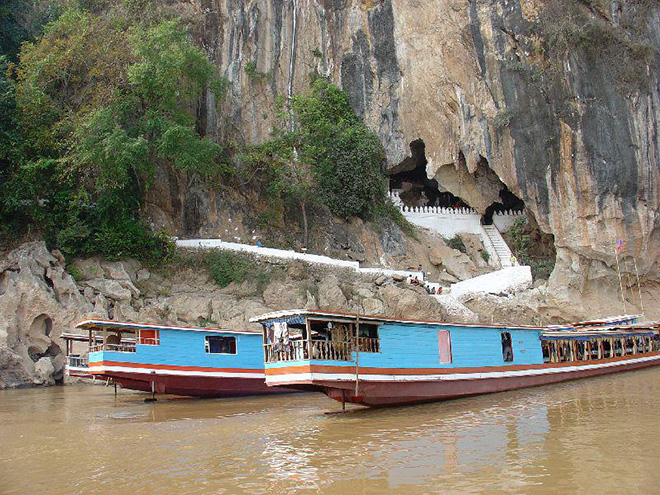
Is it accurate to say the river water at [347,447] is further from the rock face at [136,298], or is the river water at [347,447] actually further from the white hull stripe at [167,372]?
the rock face at [136,298]

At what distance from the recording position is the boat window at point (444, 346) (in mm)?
15516

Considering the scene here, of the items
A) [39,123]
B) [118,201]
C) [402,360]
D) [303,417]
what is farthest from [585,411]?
[39,123]

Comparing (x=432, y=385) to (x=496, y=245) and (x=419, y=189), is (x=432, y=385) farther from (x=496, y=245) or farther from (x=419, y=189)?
(x=419, y=189)

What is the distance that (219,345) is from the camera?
60.1 ft

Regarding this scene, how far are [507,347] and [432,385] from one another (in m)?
3.31

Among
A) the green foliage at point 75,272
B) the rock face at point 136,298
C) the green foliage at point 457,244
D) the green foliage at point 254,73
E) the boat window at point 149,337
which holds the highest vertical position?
the green foliage at point 254,73

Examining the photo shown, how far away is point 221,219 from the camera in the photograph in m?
28.4

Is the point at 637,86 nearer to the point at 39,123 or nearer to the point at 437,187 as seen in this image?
the point at 437,187

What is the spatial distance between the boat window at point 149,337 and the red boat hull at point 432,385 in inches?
214

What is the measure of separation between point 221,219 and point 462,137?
10892 millimetres

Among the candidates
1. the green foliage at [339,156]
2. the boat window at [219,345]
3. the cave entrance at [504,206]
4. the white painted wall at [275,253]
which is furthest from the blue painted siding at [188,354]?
the cave entrance at [504,206]

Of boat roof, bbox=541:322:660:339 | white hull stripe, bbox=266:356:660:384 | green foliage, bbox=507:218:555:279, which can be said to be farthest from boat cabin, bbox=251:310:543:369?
green foliage, bbox=507:218:555:279

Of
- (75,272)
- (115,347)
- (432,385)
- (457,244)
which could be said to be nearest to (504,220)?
(457,244)

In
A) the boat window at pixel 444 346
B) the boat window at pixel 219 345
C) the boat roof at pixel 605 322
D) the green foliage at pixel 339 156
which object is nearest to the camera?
the boat window at pixel 444 346
